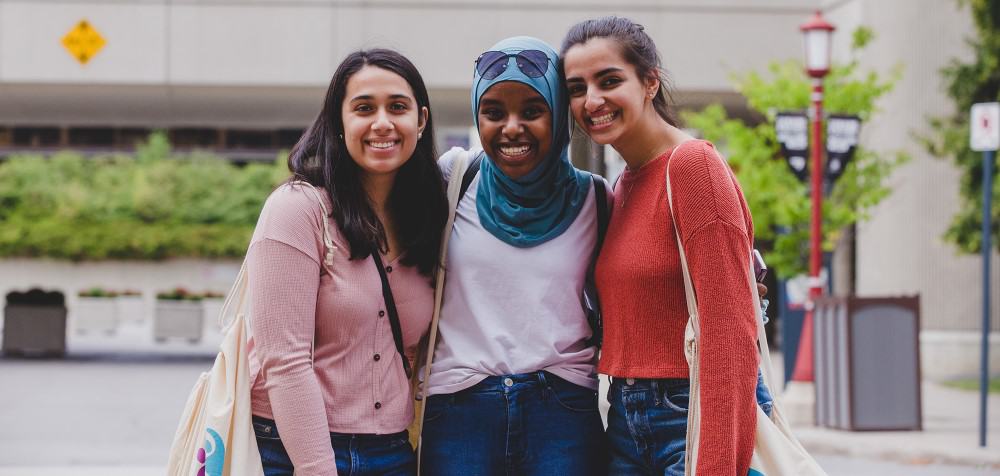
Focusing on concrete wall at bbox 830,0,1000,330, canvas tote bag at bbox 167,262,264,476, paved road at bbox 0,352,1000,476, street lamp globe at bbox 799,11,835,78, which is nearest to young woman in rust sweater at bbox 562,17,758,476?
canvas tote bag at bbox 167,262,264,476

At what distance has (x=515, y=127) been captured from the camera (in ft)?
10.8

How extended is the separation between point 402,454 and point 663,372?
0.75m

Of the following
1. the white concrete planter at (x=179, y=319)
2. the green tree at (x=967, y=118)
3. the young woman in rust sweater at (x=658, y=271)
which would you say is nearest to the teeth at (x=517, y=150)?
the young woman in rust sweater at (x=658, y=271)

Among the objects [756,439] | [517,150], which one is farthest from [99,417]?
[756,439]

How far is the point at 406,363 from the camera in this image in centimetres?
338

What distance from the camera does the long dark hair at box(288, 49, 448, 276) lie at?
3.20 m

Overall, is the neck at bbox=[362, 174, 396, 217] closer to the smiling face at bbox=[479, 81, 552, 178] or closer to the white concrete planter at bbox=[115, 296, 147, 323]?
the smiling face at bbox=[479, 81, 552, 178]

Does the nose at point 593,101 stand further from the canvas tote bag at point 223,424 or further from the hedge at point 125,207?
the hedge at point 125,207

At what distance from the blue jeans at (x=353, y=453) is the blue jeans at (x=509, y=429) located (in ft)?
0.40

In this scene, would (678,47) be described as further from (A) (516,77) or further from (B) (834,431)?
(A) (516,77)

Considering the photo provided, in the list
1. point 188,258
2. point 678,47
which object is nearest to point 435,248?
point 678,47

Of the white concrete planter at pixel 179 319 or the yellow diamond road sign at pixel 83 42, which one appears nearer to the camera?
the yellow diamond road sign at pixel 83 42

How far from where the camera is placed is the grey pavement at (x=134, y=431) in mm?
9688

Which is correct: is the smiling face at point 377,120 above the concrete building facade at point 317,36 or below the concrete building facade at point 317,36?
below
